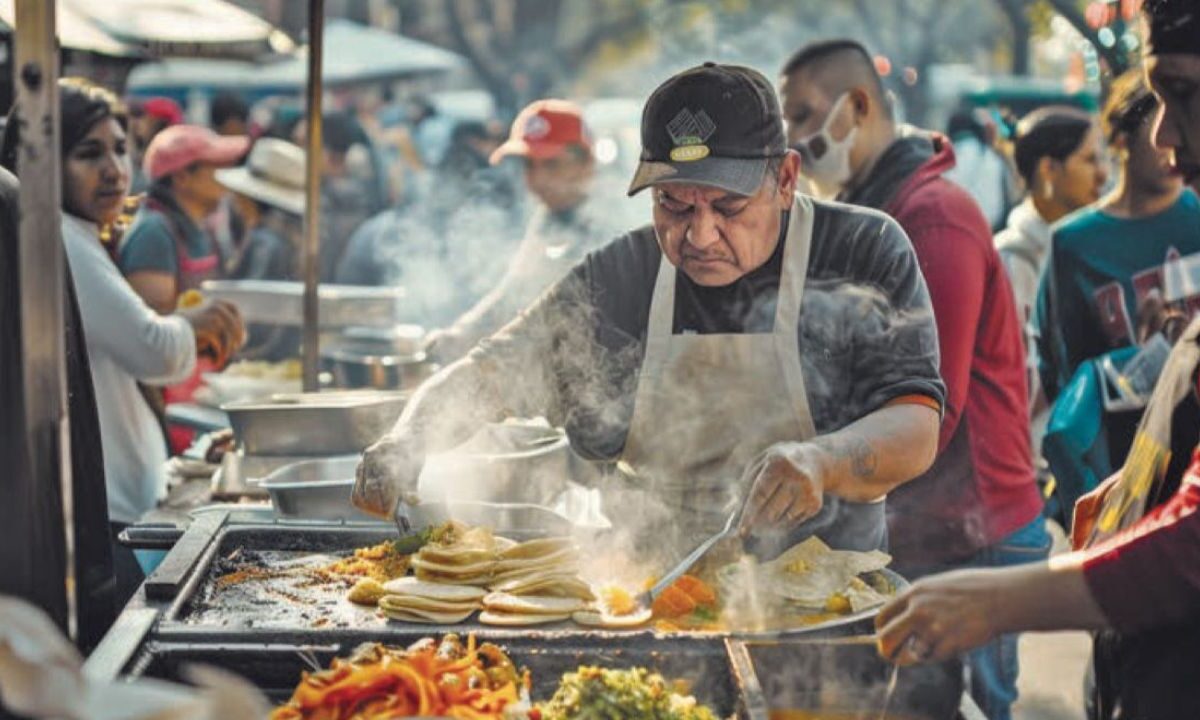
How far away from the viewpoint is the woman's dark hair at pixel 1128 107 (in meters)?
4.80

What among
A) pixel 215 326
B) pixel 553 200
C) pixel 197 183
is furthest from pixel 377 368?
pixel 197 183

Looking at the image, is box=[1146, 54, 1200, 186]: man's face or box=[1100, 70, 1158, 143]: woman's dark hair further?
box=[1100, 70, 1158, 143]: woman's dark hair

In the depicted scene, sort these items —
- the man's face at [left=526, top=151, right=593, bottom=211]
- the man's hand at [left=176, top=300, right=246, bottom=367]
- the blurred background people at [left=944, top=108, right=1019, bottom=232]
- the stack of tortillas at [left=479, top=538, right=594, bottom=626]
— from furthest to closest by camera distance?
the blurred background people at [left=944, top=108, right=1019, bottom=232] → the man's face at [left=526, top=151, right=593, bottom=211] → the man's hand at [left=176, top=300, right=246, bottom=367] → the stack of tortillas at [left=479, top=538, right=594, bottom=626]

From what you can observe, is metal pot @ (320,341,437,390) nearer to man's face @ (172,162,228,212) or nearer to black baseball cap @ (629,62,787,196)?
man's face @ (172,162,228,212)

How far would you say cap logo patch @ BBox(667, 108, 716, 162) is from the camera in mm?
3314

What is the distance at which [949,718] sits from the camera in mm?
2785

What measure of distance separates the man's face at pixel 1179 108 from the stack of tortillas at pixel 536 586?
1576 millimetres

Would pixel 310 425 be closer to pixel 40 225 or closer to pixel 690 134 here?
pixel 690 134

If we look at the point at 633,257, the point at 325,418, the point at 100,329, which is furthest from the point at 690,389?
the point at 100,329

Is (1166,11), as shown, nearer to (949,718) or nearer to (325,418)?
(949,718)

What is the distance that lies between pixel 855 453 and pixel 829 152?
2.02m

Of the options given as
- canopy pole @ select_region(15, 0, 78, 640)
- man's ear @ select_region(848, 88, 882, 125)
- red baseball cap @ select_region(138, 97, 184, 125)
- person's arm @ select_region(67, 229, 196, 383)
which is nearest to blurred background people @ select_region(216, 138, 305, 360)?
red baseball cap @ select_region(138, 97, 184, 125)

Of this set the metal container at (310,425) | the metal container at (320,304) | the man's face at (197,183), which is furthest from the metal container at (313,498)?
the man's face at (197,183)

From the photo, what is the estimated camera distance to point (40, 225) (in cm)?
190
